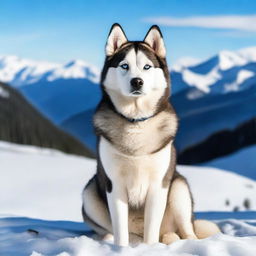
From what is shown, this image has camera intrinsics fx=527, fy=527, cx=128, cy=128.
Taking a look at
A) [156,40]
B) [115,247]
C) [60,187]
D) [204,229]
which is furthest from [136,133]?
[60,187]

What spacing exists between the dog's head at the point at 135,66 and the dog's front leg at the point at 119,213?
2.63 ft

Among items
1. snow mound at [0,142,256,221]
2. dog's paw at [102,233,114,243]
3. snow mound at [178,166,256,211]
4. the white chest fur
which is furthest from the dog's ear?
snow mound at [178,166,256,211]

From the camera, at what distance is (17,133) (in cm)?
6825

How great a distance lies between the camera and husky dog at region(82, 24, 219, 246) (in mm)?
4188

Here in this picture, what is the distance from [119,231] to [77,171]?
17367mm

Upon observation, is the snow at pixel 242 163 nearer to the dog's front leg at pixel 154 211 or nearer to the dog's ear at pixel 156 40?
the dog's front leg at pixel 154 211

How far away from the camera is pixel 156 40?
4391 mm

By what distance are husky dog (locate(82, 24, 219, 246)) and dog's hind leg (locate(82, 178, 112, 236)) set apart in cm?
33

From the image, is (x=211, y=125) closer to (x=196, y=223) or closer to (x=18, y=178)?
(x=18, y=178)

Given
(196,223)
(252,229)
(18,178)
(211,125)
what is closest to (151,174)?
(196,223)

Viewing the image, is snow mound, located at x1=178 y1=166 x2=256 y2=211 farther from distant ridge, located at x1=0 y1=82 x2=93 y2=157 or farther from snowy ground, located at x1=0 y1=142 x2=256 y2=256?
distant ridge, located at x1=0 y1=82 x2=93 y2=157

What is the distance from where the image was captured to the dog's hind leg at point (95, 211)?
482 cm

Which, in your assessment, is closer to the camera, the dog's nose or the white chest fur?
the dog's nose

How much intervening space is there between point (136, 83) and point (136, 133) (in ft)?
1.56
